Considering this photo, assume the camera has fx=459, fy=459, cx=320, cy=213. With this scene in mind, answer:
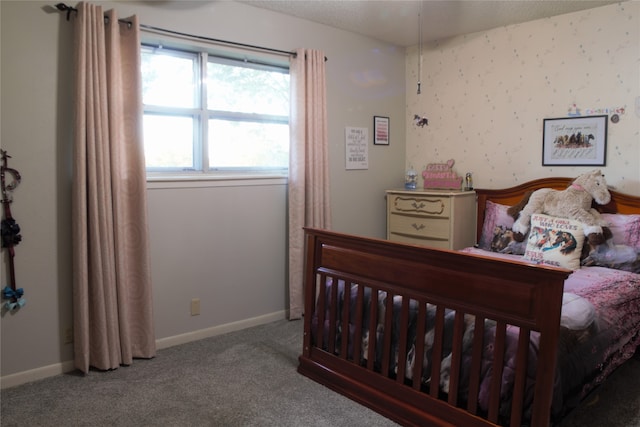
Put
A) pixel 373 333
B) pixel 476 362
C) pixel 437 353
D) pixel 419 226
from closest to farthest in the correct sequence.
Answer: pixel 476 362 → pixel 437 353 → pixel 373 333 → pixel 419 226

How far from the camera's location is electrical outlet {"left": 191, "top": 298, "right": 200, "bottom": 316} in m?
3.16

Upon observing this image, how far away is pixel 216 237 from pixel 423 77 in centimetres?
244

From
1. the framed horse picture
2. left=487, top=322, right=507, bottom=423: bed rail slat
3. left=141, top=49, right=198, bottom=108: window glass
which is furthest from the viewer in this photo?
the framed horse picture

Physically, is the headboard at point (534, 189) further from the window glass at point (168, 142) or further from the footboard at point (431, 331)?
the window glass at point (168, 142)

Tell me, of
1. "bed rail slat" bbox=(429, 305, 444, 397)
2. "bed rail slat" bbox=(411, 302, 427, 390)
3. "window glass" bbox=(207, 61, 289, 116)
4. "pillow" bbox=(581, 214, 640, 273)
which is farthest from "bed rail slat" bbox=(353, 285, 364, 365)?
"window glass" bbox=(207, 61, 289, 116)

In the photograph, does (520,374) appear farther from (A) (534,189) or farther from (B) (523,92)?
(B) (523,92)

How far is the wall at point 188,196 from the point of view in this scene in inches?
97.6

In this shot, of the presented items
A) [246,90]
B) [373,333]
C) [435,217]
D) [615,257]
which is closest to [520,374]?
[373,333]

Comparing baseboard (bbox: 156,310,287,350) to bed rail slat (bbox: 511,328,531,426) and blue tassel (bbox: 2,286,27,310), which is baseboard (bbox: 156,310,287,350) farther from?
bed rail slat (bbox: 511,328,531,426)

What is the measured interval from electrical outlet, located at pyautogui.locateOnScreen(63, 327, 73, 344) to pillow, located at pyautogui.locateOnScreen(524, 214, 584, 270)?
2.87 meters

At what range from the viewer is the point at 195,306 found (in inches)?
125

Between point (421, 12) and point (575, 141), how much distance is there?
1477 mm

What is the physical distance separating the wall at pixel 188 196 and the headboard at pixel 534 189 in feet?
2.81

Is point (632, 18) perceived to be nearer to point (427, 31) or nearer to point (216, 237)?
point (427, 31)
